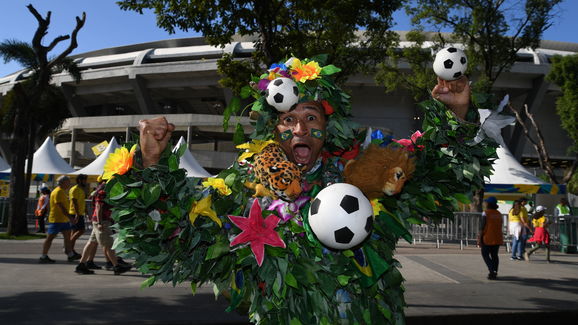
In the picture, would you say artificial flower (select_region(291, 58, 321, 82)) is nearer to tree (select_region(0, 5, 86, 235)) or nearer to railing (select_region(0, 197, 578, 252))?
railing (select_region(0, 197, 578, 252))

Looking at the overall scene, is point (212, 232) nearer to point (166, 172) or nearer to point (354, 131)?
point (166, 172)

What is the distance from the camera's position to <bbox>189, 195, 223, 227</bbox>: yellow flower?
2.00 m

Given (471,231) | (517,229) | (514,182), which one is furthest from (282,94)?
(514,182)

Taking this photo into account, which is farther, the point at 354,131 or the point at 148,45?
the point at 148,45

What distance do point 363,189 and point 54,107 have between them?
21187 millimetres

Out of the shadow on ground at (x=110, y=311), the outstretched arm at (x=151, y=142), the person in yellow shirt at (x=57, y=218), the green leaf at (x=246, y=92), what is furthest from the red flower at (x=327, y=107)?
the person in yellow shirt at (x=57, y=218)

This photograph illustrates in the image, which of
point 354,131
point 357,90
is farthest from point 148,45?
point 354,131

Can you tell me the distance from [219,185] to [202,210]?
316 mm

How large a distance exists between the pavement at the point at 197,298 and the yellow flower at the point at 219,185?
2753 millimetres

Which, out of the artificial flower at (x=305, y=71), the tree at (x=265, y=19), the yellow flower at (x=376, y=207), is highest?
the tree at (x=265, y=19)

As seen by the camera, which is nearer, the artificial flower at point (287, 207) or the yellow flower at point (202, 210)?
the yellow flower at point (202, 210)

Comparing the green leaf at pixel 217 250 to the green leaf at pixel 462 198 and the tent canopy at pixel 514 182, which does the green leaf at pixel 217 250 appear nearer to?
the green leaf at pixel 462 198

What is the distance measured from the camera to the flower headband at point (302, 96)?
2283mm

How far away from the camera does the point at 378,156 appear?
7.30 feet
